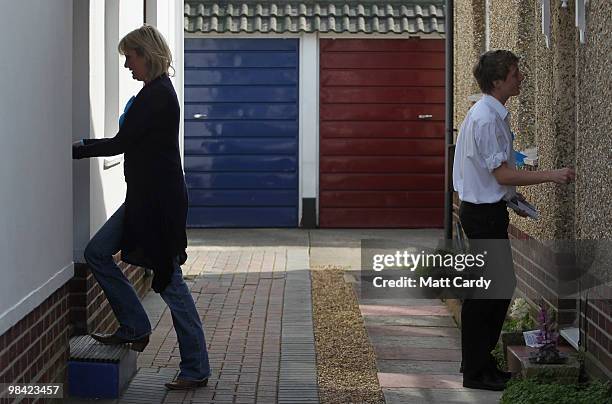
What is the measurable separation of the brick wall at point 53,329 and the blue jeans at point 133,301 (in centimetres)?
23

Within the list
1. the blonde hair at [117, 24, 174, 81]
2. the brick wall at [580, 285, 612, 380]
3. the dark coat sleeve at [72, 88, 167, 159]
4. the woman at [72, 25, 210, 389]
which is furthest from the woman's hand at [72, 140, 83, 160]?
the brick wall at [580, 285, 612, 380]

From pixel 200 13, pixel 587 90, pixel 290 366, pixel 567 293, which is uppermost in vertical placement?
pixel 200 13

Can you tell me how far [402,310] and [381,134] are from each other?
689cm

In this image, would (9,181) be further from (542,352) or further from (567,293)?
(567,293)

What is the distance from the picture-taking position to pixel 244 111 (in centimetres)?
1677

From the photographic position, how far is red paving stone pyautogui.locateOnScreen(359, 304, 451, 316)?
1002 centimetres

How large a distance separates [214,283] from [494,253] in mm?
5209

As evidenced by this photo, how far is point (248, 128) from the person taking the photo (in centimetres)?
1673

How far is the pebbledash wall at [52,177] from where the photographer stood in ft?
17.0

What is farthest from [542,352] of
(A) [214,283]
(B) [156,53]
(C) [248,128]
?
(C) [248,128]

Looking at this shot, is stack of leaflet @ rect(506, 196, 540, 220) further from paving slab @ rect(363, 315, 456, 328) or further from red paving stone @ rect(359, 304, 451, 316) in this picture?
red paving stone @ rect(359, 304, 451, 316)

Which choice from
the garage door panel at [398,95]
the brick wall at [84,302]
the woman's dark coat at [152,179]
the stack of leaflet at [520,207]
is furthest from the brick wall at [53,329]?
the garage door panel at [398,95]

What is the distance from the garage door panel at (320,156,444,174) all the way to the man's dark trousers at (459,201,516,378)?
9.90 metres

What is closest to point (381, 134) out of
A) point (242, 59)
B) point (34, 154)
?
point (242, 59)
